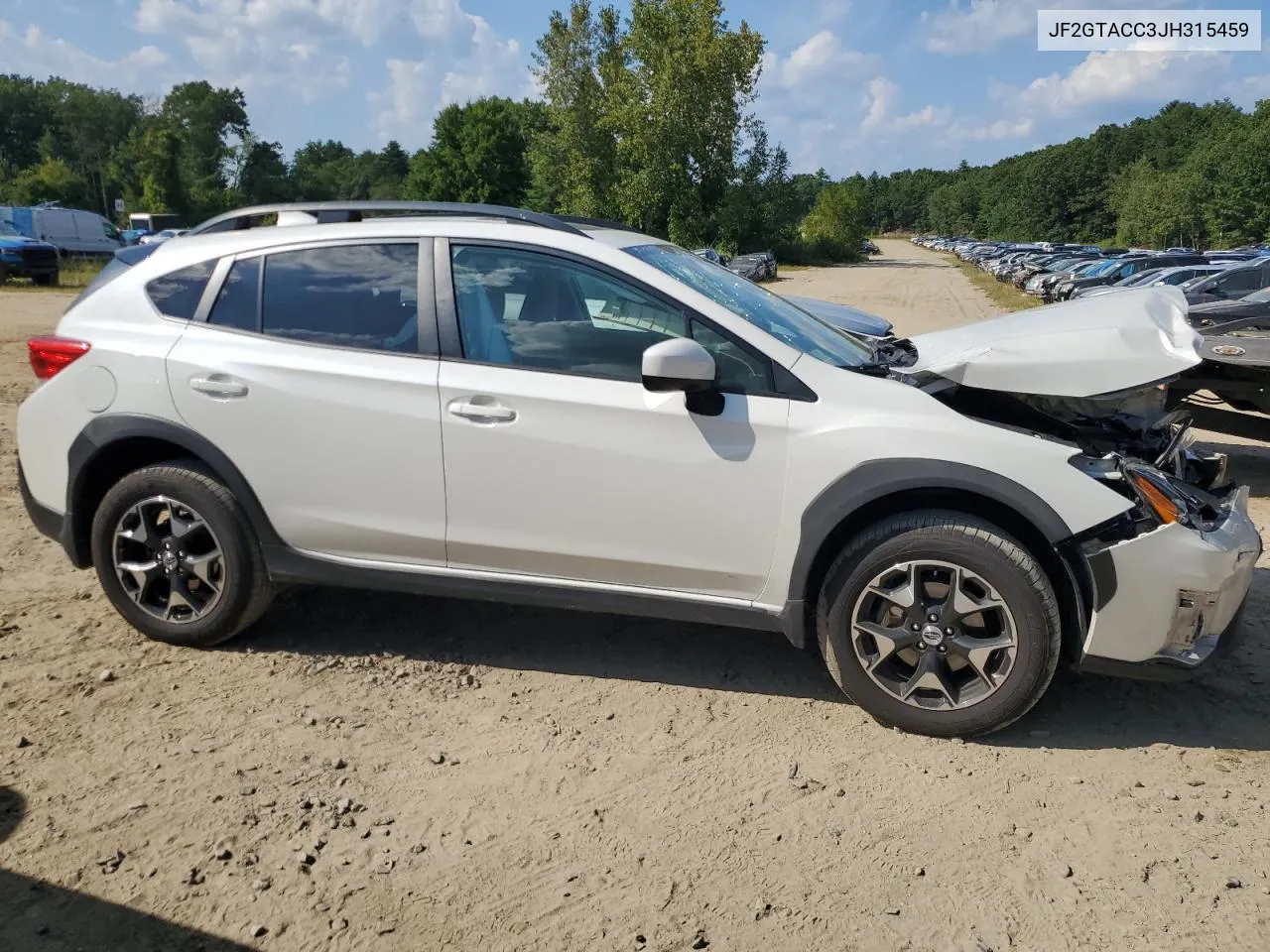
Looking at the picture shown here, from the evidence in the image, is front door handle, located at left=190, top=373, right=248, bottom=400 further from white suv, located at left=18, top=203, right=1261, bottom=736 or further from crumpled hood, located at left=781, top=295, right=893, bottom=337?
crumpled hood, located at left=781, top=295, right=893, bottom=337

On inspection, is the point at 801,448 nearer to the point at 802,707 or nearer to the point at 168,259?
the point at 802,707

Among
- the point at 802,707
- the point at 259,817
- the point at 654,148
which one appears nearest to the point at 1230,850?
the point at 802,707

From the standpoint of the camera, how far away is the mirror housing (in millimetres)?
3271

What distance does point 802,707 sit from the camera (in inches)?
147

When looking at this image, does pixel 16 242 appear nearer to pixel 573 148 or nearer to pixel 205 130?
pixel 573 148

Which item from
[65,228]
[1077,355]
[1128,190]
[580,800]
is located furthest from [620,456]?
[1128,190]

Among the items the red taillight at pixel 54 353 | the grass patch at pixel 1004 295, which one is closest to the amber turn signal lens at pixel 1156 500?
the red taillight at pixel 54 353

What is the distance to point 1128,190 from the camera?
3113 inches

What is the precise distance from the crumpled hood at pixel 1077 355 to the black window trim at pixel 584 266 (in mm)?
656

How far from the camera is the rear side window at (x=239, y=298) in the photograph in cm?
392

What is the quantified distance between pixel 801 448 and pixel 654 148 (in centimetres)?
4970

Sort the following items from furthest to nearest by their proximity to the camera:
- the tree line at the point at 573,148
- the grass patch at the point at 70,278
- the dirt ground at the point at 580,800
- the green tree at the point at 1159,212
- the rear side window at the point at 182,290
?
the green tree at the point at 1159,212, the tree line at the point at 573,148, the grass patch at the point at 70,278, the rear side window at the point at 182,290, the dirt ground at the point at 580,800

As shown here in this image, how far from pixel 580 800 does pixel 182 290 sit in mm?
2635

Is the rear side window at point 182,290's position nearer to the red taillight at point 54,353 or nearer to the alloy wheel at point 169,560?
the red taillight at point 54,353
